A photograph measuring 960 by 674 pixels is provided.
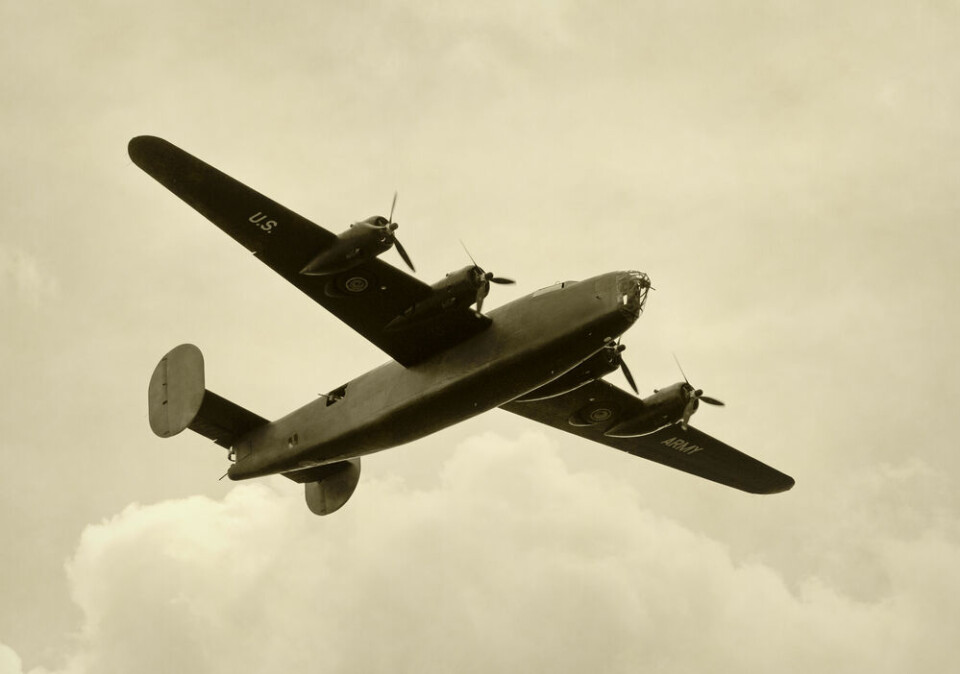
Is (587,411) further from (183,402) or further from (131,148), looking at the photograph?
(131,148)

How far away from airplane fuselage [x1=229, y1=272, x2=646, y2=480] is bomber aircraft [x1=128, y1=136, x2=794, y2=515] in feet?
0.10

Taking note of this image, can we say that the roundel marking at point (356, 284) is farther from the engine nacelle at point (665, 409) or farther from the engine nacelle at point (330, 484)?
the engine nacelle at point (665, 409)

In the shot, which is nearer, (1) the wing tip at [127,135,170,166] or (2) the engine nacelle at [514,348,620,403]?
(1) the wing tip at [127,135,170,166]

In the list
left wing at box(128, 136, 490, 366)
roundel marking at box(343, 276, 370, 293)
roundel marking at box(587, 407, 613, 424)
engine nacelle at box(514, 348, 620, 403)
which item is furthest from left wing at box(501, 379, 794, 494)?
roundel marking at box(343, 276, 370, 293)

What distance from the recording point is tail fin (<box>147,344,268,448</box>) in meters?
27.9

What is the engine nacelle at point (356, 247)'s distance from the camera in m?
23.8

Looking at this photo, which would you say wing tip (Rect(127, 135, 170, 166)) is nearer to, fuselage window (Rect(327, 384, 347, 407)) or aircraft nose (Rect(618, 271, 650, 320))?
fuselage window (Rect(327, 384, 347, 407))

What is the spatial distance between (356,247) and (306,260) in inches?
54.8

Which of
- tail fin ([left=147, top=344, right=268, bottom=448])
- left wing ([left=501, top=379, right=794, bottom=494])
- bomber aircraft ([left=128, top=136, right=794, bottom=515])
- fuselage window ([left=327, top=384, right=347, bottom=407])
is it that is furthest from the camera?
left wing ([left=501, top=379, right=794, bottom=494])

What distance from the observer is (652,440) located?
32.4 meters

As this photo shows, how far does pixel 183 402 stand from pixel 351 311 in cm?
506

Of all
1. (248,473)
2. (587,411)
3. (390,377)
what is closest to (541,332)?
(390,377)

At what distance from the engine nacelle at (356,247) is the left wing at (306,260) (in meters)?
0.30

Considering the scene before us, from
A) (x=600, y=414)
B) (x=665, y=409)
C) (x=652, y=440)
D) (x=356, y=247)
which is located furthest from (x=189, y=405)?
(x=652, y=440)
